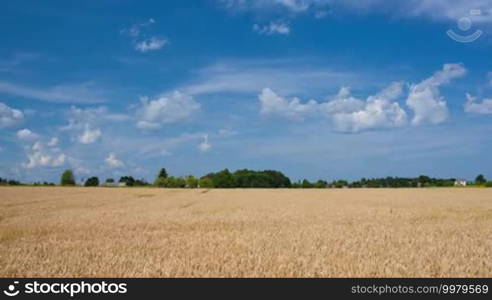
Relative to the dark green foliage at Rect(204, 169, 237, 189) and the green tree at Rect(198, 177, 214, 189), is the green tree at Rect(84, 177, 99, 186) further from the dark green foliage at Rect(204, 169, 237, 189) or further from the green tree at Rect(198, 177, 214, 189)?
the dark green foliage at Rect(204, 169, 237, 189)

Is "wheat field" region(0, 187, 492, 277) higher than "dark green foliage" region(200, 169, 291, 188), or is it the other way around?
"dark green foliage" region(200, 169, 291, 188)

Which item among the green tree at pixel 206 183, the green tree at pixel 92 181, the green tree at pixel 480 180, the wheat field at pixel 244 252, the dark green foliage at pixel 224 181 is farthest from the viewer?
the green tree at pixel 206 183

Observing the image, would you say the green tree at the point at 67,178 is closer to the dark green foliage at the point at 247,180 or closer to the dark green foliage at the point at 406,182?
the dark green foliage at the point at 247,180

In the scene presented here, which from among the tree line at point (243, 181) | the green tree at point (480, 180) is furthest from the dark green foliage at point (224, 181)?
the green tree at point (480, 180)

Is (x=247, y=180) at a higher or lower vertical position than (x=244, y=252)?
higher

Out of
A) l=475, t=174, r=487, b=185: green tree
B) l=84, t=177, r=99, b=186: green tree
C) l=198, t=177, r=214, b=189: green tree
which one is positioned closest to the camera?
l=475, t=174, r=487, b=185: green tree

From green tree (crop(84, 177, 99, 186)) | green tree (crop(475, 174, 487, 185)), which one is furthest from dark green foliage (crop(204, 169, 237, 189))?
green tree (crop(475, 174, 487, 185))

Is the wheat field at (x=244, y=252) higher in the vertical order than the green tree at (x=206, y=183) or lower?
lower

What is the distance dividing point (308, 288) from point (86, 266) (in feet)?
12.8

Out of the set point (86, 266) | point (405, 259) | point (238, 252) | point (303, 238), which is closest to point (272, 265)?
point (238, 252)

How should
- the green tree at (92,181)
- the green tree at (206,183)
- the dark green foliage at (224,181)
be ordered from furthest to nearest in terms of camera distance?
the green tree at (206,183), the dark green foliage at (224,181), the green tree at (92,181)

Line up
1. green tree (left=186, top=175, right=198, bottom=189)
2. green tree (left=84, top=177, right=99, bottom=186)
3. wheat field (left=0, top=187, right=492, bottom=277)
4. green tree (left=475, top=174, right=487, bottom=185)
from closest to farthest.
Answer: wheat field (left=0, top=187, right=492, bottom=277) < green tree (left=475, top=174, right=487, bottom=185) < green tree (left=84, top=177, right=99, bottom=186) < green tree (left=186, top=175, right=198, bottom=189)

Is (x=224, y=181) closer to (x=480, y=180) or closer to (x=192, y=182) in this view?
(x=192, y=182)

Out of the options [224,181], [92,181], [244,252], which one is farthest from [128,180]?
[244,252]
